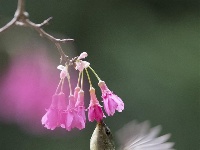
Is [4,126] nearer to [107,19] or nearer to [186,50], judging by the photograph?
[107,19]

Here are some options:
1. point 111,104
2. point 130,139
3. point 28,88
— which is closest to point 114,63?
point 28,88

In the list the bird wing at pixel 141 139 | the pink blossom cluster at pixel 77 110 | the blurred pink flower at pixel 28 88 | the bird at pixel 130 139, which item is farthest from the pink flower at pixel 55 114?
the blurred pink flower at pixel 28 88

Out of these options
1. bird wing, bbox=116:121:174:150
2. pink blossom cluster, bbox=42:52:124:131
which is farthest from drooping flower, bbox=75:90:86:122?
bird wing, bbox=116:121:174:150

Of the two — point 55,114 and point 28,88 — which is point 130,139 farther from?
point 28,88

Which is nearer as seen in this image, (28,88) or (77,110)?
(77,110)

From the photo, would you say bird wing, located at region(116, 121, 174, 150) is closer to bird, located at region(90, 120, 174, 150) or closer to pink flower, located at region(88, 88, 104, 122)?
bird, located at region(90, 120, 174, 150)

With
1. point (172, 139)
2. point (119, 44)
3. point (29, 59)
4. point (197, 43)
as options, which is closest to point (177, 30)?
point (197, 43)

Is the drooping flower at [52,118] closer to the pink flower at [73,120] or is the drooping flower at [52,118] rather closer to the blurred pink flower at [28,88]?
the pink flower at [73,120]
